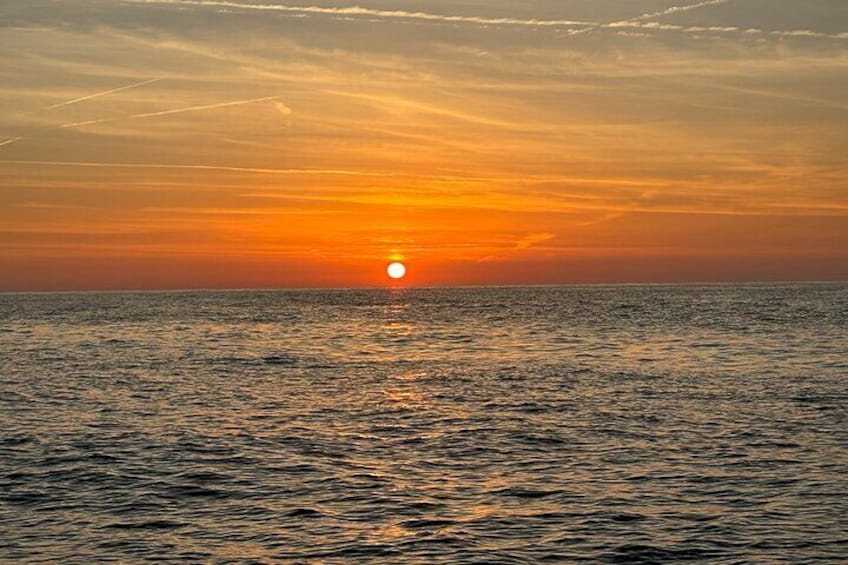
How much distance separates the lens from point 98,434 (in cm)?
3616

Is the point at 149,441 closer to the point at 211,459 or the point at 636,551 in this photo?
the point at 211,459

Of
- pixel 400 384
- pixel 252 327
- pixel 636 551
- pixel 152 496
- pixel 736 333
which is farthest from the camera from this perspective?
pixel 252 327

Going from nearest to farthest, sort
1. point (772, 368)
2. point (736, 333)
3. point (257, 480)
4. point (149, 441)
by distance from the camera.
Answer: point (257, 480) → point (149, 441) → point (772, 368) → point (736, 333)

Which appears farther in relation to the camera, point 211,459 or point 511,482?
point 211,459

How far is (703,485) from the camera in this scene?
26500mm

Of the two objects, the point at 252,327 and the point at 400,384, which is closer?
the point at 400,384

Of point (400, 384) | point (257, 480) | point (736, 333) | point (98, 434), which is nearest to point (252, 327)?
point (736, 333)

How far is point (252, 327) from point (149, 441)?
8535 centimetres

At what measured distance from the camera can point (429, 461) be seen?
30.5m

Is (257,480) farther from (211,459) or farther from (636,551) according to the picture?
(636,551)

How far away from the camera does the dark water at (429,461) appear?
21.5 meters

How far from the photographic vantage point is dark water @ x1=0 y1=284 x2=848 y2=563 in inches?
846

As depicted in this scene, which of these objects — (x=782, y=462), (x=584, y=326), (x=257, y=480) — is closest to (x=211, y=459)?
(x=257, y=480)

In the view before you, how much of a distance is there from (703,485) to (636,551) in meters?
6.56
